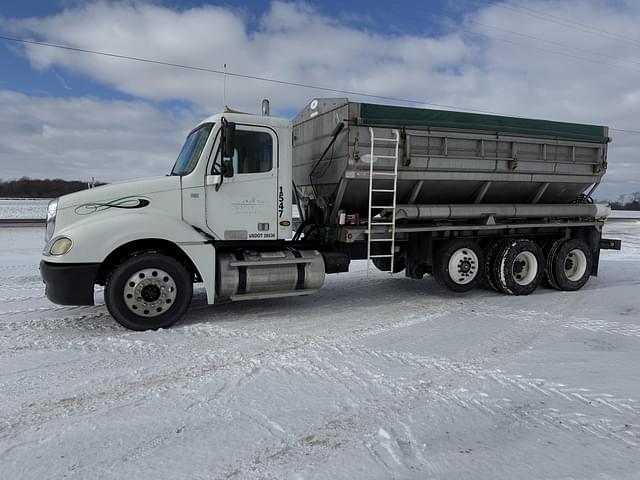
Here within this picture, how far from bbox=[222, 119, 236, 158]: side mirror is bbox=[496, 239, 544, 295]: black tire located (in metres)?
4.99

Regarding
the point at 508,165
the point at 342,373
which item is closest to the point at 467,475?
the point at 342,373

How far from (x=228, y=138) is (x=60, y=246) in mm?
2356

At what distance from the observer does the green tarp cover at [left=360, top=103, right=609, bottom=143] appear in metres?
6.87

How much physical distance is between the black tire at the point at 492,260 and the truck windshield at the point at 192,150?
5168 mm

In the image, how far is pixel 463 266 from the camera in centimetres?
791

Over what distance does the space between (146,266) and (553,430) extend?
4.64m

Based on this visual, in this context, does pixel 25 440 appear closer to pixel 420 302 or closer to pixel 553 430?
pixel 553 430

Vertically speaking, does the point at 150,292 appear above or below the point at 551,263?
below

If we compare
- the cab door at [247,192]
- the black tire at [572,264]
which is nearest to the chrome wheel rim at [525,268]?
the black tire at [572,264]

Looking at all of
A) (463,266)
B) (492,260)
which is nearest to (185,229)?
(463,266)

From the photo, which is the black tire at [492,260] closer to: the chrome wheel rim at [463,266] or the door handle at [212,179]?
the chrome wheel rim at [463,266]

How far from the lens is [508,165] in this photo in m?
7.91

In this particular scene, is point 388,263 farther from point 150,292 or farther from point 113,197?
point 113,197

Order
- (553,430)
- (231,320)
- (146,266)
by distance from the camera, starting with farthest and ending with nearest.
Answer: (231,320), (146,266), (553,430)
